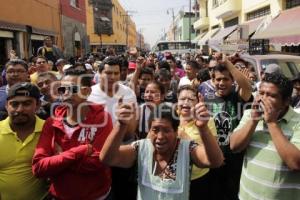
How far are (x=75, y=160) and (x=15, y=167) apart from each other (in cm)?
57

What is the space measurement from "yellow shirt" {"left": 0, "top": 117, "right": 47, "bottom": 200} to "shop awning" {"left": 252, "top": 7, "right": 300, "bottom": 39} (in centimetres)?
1227

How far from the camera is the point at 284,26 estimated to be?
1504 centimetres

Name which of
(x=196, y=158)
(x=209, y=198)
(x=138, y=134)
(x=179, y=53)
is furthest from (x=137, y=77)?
(x=179, y=53)

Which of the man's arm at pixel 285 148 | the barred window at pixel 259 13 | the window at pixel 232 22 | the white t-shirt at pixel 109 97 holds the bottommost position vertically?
the man's arm at pixel 285 148

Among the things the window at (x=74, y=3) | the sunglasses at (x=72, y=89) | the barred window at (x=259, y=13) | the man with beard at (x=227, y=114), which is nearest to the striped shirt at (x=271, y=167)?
the man with beard at (x=227, y=114)

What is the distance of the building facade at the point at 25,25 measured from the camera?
14.1m

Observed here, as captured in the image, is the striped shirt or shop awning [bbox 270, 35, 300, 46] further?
shop awning [bbox 270, 35, 300, 46]

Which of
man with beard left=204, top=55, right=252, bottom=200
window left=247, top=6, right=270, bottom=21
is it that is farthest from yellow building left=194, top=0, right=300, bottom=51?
man with beard left=204, top=55, right=252, bottom=200

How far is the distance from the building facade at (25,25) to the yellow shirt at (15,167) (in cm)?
1098

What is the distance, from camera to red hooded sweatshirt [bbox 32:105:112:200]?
9.02 ft

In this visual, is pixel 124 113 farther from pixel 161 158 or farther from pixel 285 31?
pixel 285 31

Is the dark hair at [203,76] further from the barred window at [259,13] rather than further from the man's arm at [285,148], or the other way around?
the barred window at [259,13]

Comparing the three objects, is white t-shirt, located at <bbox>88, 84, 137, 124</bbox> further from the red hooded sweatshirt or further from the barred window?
the barred window

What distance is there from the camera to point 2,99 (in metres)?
4.00
